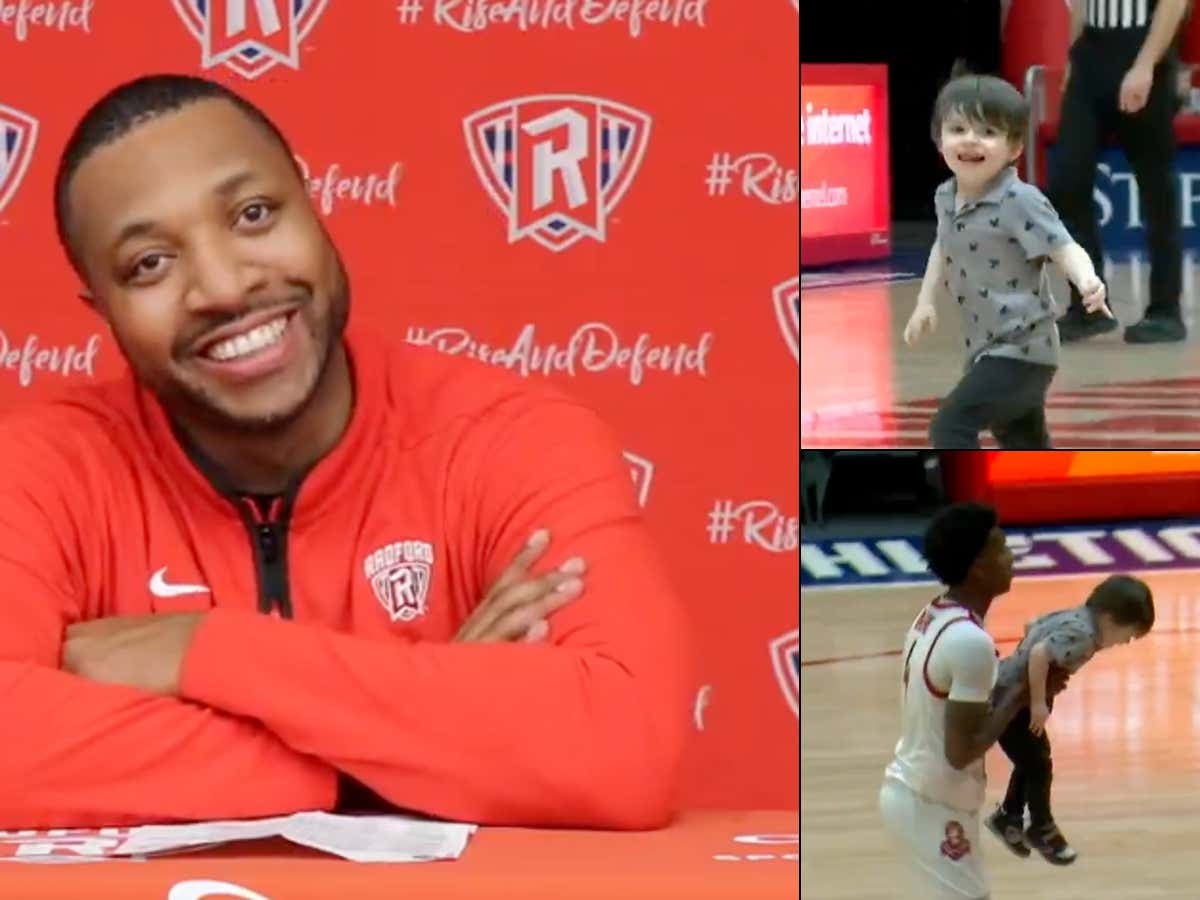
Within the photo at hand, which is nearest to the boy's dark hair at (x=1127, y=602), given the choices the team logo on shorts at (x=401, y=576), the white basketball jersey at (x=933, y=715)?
the white basketball jersey at (x=933, y=715)

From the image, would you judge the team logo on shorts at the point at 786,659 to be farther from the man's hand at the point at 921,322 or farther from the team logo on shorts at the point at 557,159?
the team logo on shorts at the point at 557,159

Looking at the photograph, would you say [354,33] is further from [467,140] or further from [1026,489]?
[1026,489]

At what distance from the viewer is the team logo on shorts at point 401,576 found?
1984 mm

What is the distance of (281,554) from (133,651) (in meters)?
0.21

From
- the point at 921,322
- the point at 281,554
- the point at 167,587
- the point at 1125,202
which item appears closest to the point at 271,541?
the point at 281,554

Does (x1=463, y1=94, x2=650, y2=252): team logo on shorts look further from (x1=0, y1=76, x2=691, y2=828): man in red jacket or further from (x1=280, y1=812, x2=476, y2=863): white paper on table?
(x1=280, y1=812, x2=476, y2=863): white paper on table

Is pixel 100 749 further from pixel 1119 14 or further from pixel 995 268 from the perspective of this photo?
pixel 1119 14

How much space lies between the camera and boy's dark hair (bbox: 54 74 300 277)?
2.01 meters

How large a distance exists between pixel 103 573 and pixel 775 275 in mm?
812

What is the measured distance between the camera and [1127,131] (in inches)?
74.0

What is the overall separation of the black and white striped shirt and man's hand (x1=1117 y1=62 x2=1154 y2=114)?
0.04m

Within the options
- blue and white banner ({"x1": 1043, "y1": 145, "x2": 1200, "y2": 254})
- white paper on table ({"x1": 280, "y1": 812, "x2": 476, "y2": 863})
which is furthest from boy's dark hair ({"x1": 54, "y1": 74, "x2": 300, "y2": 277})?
blue and white banner ({"x1": 1043, "y1": 145, "x2": 1200, "y2": 254})

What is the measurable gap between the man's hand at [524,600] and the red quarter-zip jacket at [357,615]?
16 mm

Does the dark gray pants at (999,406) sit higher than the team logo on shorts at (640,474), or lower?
higher
